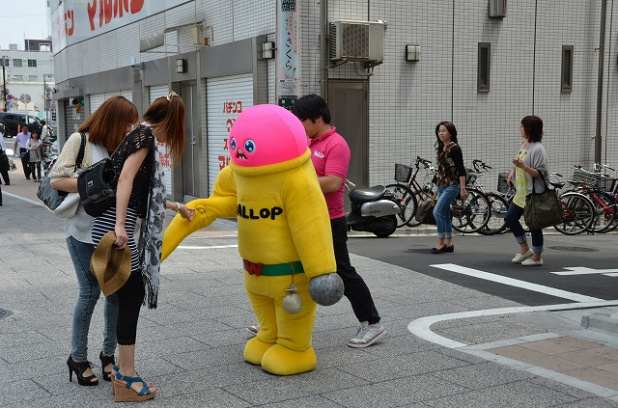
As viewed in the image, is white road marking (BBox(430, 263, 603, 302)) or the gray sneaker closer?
the gray sneaker

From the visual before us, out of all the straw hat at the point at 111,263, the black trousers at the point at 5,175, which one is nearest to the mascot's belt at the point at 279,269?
the straw hat at the point at 111,263

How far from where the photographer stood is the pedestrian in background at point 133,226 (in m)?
4.56

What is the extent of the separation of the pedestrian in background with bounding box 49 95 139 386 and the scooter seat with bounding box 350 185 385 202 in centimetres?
778

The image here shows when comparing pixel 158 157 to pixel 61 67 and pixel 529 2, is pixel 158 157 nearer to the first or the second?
pixel 529 2

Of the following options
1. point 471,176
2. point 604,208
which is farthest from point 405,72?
point 604,208

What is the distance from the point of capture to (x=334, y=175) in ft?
18.8

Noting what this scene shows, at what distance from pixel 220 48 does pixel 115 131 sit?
10464 millimetres

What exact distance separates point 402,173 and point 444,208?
305 centimetres

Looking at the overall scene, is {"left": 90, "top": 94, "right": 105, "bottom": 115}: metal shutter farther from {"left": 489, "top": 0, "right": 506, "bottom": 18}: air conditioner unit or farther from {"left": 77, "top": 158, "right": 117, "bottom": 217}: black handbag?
{"left": 77, "top": 158, "right": 117, "bottom": 217}: black handbag

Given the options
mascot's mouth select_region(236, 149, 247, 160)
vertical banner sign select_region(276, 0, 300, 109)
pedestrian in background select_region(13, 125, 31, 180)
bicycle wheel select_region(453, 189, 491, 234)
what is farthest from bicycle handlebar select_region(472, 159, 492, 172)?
pedestrian in background select_region(13, 125, 31, 180)

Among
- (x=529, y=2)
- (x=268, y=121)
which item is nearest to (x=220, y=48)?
(x=529, y=2)

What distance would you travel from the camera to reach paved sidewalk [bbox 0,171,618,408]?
189 inches

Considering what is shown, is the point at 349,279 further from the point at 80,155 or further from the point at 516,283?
the point at 516,283

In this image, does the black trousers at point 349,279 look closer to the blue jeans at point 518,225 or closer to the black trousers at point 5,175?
the blue jeans at point 518,225
